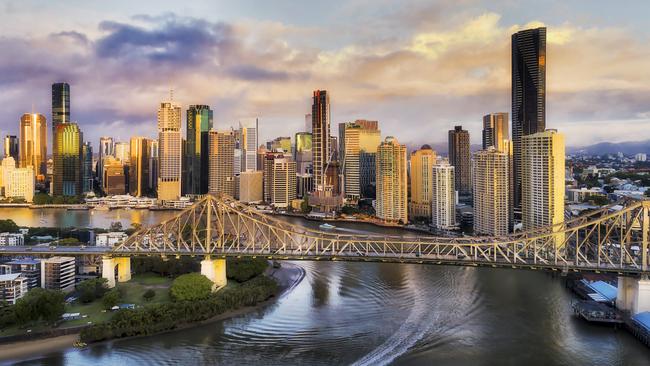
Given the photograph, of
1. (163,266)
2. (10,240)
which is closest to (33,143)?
(10,240)

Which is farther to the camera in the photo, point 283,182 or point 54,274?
point 283,182

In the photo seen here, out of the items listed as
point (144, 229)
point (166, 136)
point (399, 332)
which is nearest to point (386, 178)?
point (144, 229)

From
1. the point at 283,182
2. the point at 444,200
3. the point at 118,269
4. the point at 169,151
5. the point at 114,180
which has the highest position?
the point at 169,151

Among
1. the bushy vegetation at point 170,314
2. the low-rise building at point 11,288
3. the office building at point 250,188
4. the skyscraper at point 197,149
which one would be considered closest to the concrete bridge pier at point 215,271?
the bushy vegetation at point 170,314

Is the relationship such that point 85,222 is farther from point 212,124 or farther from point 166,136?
point 212,124

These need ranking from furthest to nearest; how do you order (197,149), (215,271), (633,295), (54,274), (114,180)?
1. (197,149)
2. (114,180)
3. (215,271)
4. (54,274)
5. (633,295)

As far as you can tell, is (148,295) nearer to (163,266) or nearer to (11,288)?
(163,266)

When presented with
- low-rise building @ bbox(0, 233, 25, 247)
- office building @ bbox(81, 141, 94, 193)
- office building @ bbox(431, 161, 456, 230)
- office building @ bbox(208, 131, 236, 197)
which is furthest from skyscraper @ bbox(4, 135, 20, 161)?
office building @ bbox(431, 161, 456, 230)
